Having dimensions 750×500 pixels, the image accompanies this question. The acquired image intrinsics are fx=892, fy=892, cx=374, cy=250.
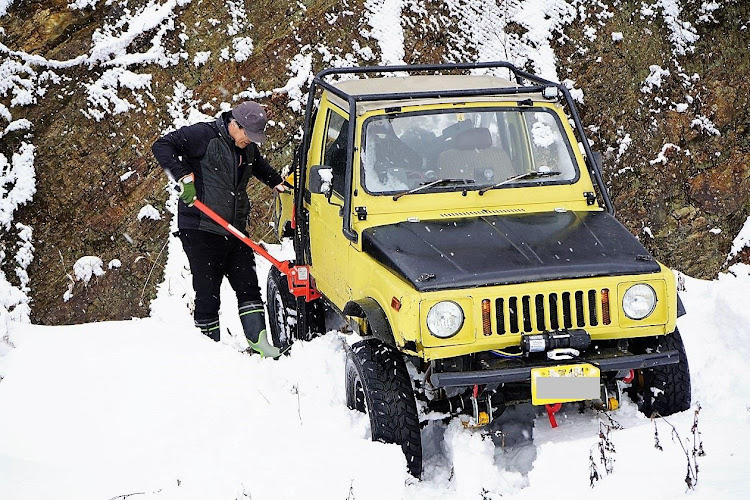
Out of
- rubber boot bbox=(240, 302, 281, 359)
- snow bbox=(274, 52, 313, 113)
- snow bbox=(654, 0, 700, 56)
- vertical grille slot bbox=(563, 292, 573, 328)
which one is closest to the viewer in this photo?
vertical grille slot bbox=(563, 292, 573, 328)

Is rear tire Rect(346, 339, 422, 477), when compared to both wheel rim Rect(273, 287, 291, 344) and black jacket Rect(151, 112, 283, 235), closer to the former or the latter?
black jacket Rect(151, 112, 283, 235)

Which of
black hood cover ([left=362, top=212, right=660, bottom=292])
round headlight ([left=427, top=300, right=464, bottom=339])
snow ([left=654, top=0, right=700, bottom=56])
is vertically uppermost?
snow ([left=654, top=0, right=700, bottom=56])

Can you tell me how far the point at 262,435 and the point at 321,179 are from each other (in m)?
1.74

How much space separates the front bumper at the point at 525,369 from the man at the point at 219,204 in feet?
7.73

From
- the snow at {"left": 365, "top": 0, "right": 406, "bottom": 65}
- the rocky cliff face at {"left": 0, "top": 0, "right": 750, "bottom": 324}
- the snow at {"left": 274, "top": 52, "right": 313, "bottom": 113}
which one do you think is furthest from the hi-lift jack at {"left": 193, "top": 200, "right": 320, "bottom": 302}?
the snow at {"left": 365, "top": 0, "right": 406, "bottom": 65}

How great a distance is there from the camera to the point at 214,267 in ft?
21.2

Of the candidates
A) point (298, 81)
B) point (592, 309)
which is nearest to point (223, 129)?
point (592, 309)

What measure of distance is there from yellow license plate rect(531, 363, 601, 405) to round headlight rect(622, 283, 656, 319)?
432mm

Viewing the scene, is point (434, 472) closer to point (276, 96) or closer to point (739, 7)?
point (276, 96)

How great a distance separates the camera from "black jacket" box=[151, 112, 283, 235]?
6254 millimetres

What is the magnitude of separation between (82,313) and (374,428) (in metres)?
5.21

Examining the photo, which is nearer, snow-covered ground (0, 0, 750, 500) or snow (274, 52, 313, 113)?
snow-covered ground (0, 0, 750, 500)

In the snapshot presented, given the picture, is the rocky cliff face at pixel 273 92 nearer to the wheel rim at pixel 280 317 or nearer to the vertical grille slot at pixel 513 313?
the wheel rim at pixel 280 317

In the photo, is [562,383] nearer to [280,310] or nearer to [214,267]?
[214,267]
